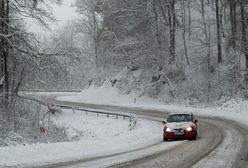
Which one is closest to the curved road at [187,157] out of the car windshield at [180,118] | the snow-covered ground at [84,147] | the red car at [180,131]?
the red car at [180,131]

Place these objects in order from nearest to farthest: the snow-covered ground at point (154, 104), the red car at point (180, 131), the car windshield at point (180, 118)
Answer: the red car at point (180, 131) → the car windshield at point (180, 118) → the snow-covered ground at point (154, 104)

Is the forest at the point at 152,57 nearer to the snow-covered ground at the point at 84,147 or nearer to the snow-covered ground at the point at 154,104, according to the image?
the snow-covered ground at the point at 154,104

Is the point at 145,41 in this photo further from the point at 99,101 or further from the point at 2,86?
the point at 2,86

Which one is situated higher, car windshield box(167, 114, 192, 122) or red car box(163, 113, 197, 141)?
car windshield box(167, 114, 192, 122)

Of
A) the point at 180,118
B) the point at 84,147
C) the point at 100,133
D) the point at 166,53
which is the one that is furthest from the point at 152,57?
the point at 84,147

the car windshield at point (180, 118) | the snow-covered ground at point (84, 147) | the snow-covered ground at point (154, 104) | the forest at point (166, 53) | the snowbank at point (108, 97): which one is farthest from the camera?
the snowbank at point (108, 97)

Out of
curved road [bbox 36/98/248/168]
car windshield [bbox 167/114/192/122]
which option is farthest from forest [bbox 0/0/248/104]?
curved road [bbox 36/98/248/168]

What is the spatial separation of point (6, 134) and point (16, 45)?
4.36 metres

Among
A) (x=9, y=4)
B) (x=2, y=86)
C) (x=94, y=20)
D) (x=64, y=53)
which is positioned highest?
(x=94, y=20)

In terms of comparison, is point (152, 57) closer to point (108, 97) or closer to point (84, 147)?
point (108, 97)

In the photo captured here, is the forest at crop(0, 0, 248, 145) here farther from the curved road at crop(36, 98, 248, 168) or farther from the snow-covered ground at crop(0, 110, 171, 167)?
the curved road at crop(36, 98, 248, 168)

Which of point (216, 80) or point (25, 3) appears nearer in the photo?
point (25, 3)

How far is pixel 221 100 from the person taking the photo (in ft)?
142

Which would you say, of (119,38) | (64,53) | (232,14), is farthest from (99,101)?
(64,53)
